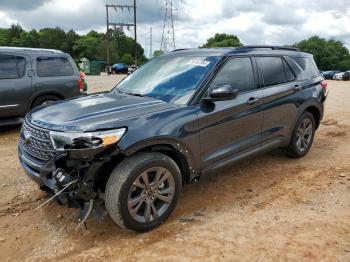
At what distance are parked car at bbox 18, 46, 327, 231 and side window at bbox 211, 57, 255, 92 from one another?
13 mm

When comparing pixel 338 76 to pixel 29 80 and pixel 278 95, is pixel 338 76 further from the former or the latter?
pixel 278 95

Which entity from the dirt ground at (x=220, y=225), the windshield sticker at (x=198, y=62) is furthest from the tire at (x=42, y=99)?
the windshield sticker at (x=198, y=62)

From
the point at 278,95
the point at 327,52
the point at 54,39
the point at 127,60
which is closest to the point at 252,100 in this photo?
the point at 278,95

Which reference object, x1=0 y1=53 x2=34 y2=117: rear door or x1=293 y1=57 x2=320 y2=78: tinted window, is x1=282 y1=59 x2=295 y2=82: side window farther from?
x1=0 y1=53 x2=34 y2=117: rear door

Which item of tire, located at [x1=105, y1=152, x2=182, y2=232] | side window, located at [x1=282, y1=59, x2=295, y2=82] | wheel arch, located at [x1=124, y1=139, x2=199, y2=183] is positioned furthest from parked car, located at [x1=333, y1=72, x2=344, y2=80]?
tire, located at [x1=105, y1=152, x2=182, y2=232]

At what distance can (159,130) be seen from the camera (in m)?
3.74

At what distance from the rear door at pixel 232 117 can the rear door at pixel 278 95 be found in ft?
0.63

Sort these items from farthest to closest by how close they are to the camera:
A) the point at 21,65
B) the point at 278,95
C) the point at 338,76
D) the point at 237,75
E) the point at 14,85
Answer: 1. the point at 338,76
2. the point at 21,65
3. the point at 14,85
4. the point at 278,95
5. the point at 237,75

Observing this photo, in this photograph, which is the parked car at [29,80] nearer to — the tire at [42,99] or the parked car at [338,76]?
the tire at [42,99]

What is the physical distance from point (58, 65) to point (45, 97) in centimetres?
86

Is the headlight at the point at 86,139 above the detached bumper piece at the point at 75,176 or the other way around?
above

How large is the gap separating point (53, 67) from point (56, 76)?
8.7 inches

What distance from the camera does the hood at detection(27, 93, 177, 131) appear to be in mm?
3555

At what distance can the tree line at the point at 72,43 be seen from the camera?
3538 inches
